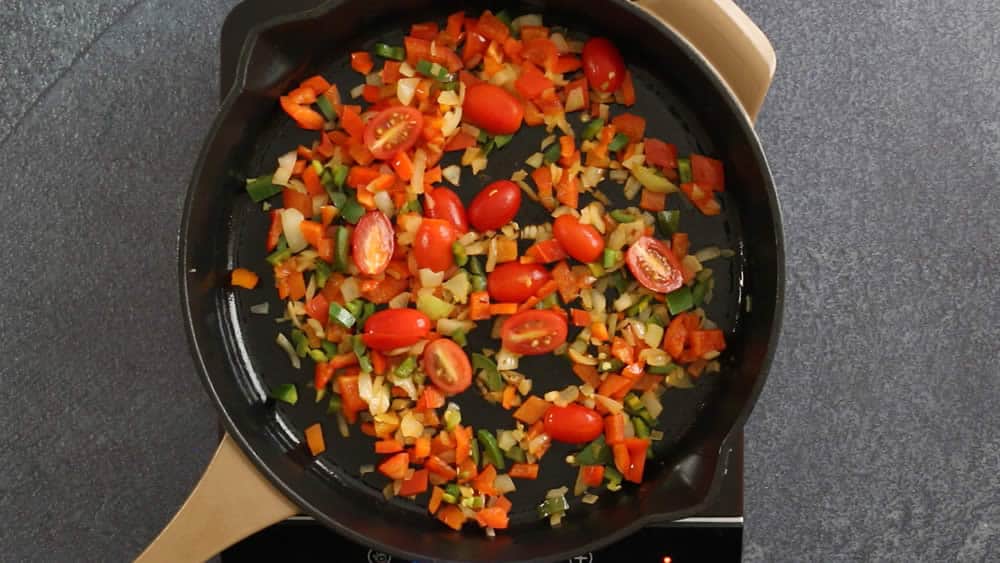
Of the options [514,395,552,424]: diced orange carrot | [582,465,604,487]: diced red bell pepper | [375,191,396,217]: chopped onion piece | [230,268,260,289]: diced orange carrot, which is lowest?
[582,465,604,487]: diced red bell pepper

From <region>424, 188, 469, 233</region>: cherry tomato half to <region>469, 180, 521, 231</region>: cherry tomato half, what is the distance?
2 cm

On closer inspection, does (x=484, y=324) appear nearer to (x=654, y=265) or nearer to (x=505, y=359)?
(x=505, y=359)

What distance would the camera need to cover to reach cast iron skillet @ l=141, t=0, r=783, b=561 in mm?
1243

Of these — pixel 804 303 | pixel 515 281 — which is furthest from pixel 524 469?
pixel 804 303

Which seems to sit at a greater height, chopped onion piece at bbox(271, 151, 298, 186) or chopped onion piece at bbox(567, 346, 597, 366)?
chopped onion piece at bbox(271, 151, 298, 186)

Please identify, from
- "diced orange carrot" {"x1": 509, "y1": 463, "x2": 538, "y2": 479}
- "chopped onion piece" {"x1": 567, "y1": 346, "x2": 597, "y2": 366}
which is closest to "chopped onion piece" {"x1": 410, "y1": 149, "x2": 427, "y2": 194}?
"chopped onion piece" {"x1": 567, "y1": 346, "x2": 597, "y2": 366}

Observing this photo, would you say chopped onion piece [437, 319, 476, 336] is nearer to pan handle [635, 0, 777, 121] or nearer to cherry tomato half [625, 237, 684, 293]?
cherry tomato half [625, 237, 684, 293]

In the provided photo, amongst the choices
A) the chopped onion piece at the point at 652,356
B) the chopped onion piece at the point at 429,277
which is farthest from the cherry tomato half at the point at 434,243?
the chopped onion piece at the point at 652,356

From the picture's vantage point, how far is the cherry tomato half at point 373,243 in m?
1.35

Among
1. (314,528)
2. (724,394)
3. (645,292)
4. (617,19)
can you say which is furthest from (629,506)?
(617,19)

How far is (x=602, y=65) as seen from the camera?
53.8 inches

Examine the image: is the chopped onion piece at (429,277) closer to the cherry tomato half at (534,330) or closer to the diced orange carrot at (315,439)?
the cherry tomato half at (534,330)

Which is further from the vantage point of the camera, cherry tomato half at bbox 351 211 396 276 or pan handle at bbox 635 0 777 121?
cherry tomato half at bbox 351 211 396 276

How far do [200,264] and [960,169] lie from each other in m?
1.22
